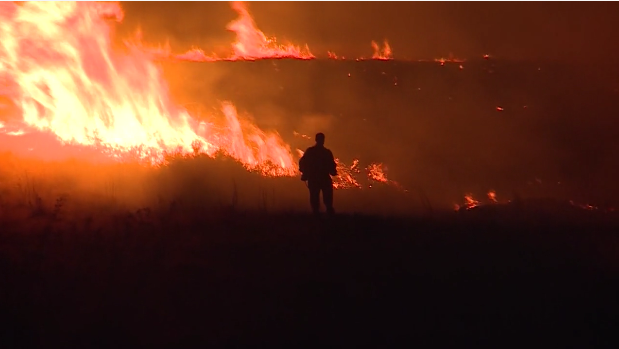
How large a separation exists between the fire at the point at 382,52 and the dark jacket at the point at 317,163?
9.60m

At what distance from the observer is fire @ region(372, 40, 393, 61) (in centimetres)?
2064

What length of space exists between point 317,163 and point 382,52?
1024 centimetres

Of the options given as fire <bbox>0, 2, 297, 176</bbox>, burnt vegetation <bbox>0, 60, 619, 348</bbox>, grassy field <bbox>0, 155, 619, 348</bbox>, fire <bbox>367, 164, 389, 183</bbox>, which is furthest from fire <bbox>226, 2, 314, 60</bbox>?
grassy field <bbox>0, 155, 619, 348</bbox>

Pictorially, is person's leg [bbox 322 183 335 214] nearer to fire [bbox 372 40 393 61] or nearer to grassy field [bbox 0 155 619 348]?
grassy field [bbox 0 155 619 348]

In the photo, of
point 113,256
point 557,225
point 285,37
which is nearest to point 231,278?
point 113,256

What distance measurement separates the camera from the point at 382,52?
2109 centimetres

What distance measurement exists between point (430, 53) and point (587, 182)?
7.05 m

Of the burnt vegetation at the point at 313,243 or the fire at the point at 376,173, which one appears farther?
the fire at the point at 376,173

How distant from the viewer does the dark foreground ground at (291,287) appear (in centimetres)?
690

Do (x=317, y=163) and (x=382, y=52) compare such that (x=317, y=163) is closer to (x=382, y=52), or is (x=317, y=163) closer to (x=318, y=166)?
(x=318, y=166)

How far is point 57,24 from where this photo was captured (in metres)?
14.9

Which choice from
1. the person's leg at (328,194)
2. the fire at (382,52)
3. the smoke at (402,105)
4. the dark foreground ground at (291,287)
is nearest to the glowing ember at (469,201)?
the smoke at (402,105)

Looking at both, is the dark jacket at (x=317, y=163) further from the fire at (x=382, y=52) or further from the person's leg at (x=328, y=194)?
the fire at (x=382, y=52)

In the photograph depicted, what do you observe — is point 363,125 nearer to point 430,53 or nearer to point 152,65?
point 430,53
